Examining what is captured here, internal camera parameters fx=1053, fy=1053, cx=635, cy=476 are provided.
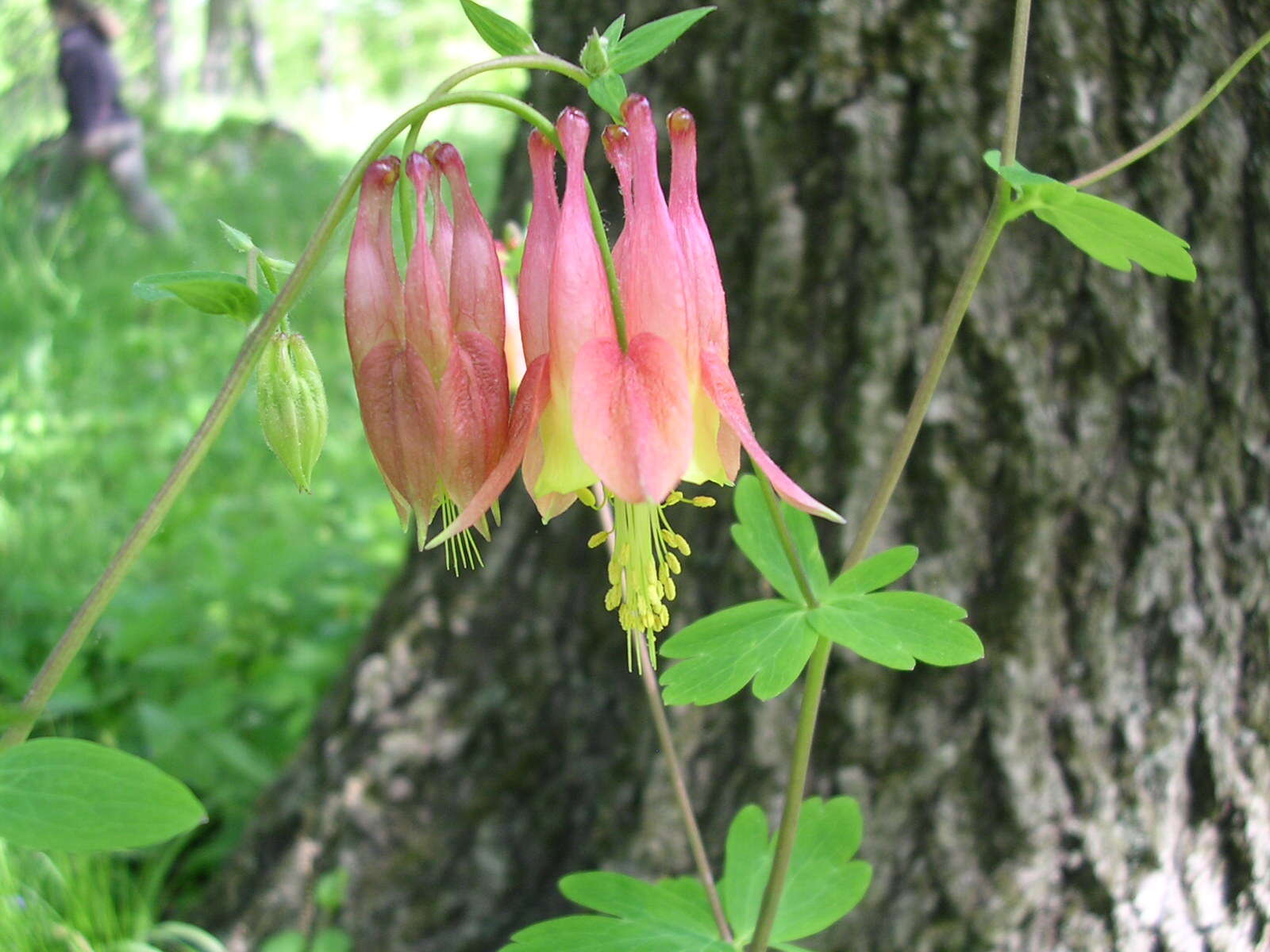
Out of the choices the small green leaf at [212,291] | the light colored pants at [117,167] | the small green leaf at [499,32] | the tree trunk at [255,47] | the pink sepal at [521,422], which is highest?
the tree trunk at [255,47]

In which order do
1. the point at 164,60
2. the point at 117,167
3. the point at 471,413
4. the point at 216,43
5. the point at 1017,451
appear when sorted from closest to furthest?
1. the point at 471,413
2. the point at 1017,451
3. the point at 117,167
4. the point at 164,60
5. the point at 216,43

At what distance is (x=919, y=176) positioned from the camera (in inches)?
65.1

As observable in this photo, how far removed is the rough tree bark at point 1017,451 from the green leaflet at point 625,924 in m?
0.54

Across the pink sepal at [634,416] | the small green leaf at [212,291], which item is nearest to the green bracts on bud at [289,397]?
the small green leaf at [212,291]

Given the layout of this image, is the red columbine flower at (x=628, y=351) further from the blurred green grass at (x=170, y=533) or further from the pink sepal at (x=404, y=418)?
the blurred green grass at (x=170, y=533)

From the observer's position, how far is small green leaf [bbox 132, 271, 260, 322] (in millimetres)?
864

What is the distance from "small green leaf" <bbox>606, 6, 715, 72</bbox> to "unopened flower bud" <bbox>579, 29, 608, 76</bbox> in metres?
0.01

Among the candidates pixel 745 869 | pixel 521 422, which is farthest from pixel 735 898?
pixel 521 422

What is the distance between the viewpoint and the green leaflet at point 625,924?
1.15 meters

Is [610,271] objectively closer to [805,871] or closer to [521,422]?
[521,422]

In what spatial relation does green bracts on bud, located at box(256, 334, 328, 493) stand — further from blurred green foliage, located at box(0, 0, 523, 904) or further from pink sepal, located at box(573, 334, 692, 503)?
pink sepal, located at box(573, 334, 692, 503)

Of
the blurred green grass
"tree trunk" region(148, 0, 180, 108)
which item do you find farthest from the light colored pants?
"tree trunk" region(148, 0, 180, 108)

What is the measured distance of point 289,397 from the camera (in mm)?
974

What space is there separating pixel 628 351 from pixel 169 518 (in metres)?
2.50
